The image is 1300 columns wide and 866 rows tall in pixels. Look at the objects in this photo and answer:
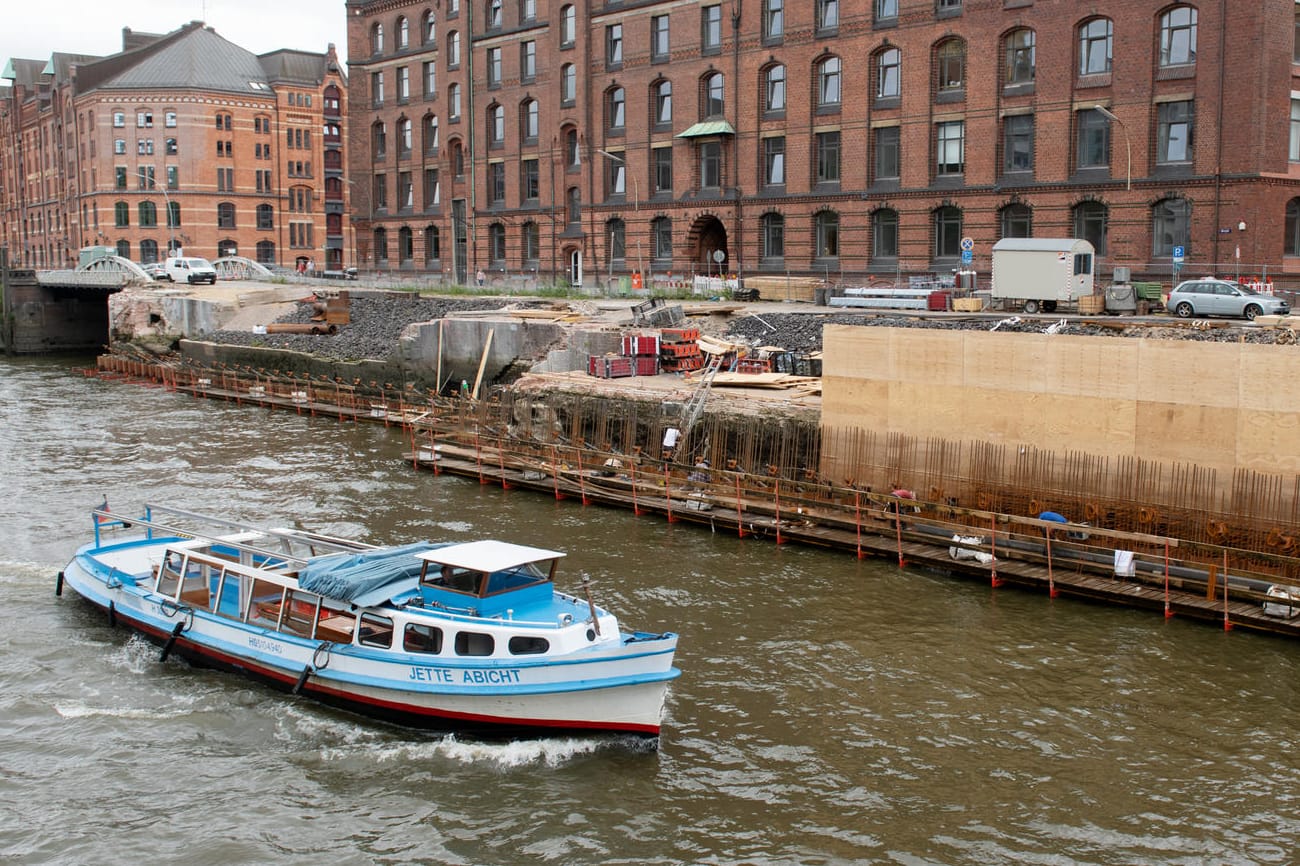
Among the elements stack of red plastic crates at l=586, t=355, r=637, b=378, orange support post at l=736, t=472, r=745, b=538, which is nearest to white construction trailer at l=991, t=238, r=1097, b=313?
stack of red plastic crates at l=586, t=355, r=637, b=378

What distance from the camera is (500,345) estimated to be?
49.8 metres

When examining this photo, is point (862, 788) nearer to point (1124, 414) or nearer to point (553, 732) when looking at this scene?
point (553, 732)

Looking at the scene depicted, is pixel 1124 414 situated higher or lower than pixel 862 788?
higher

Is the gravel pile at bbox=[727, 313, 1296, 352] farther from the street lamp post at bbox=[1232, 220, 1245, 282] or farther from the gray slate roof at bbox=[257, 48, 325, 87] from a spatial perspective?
the gray slate roof at bbox=[257, 48, 325, 87]

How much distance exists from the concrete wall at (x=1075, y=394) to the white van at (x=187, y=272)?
60055 mm

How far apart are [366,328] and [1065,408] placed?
44654mm

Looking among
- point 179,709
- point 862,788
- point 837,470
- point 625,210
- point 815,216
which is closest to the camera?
point 862,788

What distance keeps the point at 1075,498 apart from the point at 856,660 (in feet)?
29.3

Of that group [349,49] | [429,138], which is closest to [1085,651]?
[429,138]

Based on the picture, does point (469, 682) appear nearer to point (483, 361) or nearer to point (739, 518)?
point (739, 518)

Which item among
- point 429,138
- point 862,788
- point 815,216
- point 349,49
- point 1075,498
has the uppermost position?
point 349,49

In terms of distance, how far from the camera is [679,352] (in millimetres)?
43312

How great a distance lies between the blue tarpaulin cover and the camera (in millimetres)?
19750

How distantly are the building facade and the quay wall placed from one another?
281 ft
